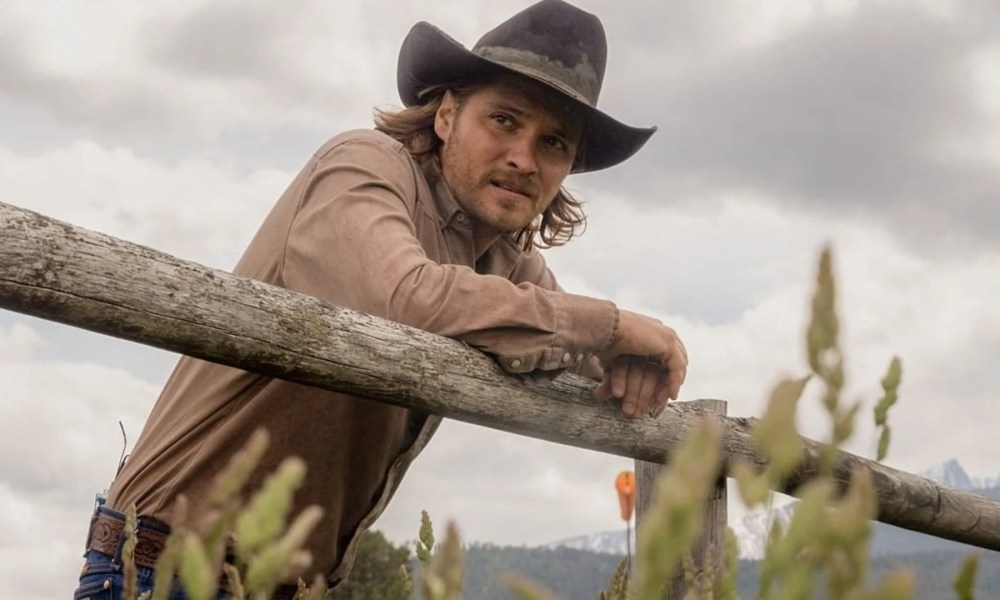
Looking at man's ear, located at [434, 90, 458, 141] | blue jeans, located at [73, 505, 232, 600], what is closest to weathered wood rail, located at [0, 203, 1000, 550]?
blue jeans, located at [73, 505, 232, 600]

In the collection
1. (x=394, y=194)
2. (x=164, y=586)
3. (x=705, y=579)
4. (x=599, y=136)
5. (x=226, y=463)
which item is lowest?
(x=164, y=586)

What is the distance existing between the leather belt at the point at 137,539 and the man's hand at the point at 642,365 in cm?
118

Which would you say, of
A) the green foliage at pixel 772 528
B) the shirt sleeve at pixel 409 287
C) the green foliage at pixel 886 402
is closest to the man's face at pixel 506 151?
the shirt sleeve at pixel 409 287

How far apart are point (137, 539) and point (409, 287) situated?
1121 mm

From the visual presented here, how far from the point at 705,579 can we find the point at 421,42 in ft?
9.81

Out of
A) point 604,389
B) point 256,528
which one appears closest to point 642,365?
point 604,389

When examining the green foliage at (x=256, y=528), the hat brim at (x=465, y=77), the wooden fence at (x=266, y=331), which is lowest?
the green foliage at (x=256, y=528)

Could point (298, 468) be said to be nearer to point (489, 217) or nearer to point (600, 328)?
point (600, 328)

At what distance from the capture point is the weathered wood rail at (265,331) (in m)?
2.26

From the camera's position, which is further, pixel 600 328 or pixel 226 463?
pixel 226 463

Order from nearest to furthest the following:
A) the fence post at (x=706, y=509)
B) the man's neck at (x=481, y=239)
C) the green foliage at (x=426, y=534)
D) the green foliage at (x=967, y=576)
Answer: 1. the green foliage at (x=967, y=576)
2. the green foliage at (x=426, y=534)
3. the man's neck at (x=481, y=239)
4. the fence post at (x=706, y=509)

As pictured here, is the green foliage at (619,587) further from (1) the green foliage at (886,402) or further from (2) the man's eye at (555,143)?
(2) the man's eye at (555,143)

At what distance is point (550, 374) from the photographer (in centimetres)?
308

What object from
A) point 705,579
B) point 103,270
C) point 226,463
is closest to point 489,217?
point 226,463
